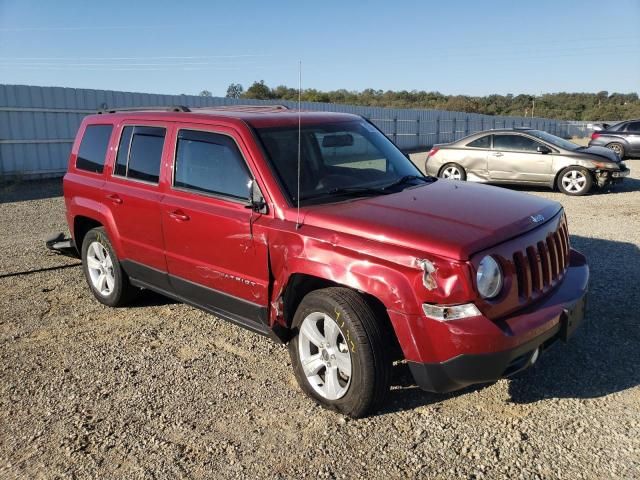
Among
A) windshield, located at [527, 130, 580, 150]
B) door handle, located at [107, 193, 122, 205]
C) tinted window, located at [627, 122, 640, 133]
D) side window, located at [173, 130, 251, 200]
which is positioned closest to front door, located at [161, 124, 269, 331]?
side window, located at [173, 130, 251, 200]

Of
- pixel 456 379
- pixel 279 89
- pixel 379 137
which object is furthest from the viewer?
pixel 279 89

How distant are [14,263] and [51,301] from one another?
1.94 metres

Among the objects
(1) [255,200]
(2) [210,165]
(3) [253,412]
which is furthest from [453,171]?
(3) [253,412]

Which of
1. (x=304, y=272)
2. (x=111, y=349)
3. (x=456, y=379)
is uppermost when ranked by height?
(x=304, y=272)

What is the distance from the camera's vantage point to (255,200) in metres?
3.87

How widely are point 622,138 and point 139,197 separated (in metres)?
20.4

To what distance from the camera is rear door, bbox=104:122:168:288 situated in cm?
471

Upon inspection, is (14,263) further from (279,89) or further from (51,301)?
(279,89)

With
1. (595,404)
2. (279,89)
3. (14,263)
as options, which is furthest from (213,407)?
(279,89)

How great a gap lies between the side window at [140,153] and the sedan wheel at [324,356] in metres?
2.00

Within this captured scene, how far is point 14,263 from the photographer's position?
7328mm

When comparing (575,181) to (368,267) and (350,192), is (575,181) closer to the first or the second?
(350,192)

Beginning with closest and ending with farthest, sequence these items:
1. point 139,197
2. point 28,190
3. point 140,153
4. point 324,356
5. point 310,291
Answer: point 324,356 < point 310,291 < point 139,197 < point 140,153 < point 28,190

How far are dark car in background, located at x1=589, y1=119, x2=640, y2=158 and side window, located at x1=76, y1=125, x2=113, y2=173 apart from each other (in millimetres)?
19286
